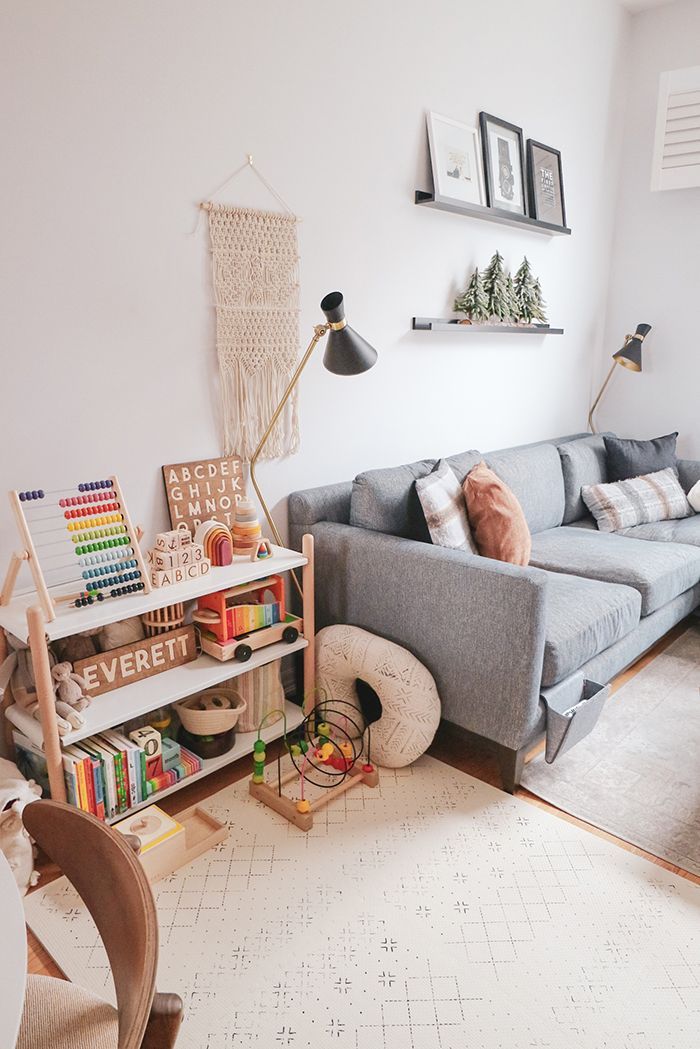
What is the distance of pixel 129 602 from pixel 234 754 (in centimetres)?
60

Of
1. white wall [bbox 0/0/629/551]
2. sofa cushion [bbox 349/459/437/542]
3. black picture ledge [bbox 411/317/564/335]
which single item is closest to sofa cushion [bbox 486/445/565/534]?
white wall [bbox 0/0/629/551]

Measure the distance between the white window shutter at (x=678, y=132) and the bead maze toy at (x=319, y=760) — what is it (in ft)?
10.5

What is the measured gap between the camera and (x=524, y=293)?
342cm

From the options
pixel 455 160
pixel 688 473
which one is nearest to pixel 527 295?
pixel 455 160

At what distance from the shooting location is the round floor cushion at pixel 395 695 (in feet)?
7.06

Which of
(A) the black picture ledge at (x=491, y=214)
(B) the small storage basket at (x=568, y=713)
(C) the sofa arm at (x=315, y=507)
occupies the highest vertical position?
(A) the black picture ledge at (x=491, y=214)

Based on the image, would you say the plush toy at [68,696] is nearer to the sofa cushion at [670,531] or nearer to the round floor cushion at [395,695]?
Answer: the round floor cushion at [395,695]

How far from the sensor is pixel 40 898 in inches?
67.8

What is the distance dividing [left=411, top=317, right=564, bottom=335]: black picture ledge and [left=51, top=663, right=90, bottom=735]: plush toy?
1.81 metres

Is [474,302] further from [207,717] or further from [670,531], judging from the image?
[207,717]

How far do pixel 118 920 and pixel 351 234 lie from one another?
233 centimetres

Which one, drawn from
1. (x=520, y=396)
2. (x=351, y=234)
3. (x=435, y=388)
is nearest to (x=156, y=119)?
(x=351, y=234)

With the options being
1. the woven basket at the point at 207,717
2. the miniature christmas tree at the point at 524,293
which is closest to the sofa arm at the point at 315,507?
the woven basket at the point at 207,717

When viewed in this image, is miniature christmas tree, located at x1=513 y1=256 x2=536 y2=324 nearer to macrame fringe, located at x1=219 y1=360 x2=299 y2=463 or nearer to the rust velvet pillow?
the rust velvet pillow
